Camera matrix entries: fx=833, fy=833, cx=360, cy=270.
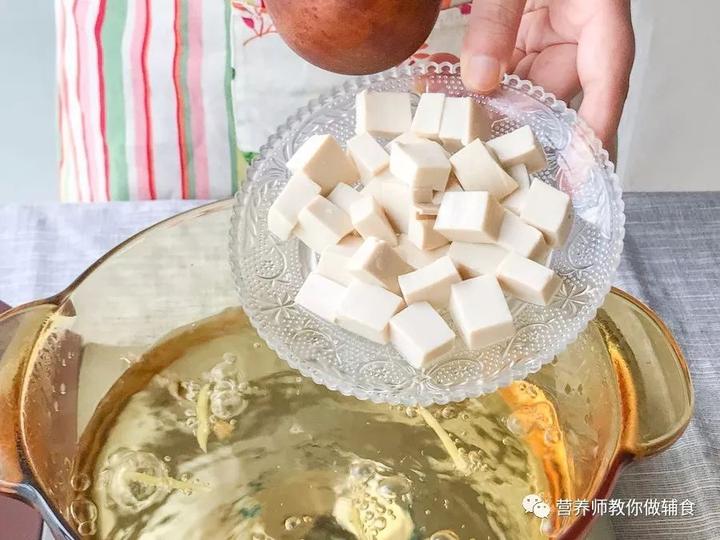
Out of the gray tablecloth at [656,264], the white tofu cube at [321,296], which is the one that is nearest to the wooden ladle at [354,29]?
the white tofu cube at [321,296]

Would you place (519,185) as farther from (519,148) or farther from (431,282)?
(431,282)

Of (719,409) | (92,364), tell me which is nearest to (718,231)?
(719,409)

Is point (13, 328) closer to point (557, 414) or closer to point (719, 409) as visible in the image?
point (557, 414)

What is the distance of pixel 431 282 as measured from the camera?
654mm

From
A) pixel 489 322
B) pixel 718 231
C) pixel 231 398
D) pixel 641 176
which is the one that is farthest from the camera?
pixel 641 176

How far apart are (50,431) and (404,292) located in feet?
0.96

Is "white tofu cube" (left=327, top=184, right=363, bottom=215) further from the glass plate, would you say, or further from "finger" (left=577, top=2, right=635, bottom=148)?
"finger" (left=577, top=2, right=635, bottom=148)

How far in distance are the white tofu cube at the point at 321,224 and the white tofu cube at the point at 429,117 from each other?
0.11 m

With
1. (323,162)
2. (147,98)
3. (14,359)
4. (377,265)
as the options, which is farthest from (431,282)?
(147,98)

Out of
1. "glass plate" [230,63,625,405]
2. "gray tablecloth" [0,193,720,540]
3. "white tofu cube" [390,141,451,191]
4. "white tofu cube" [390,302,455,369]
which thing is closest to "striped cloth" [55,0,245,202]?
"gray tablecloth" [0,193,720,540]

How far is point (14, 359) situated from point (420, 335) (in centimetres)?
30

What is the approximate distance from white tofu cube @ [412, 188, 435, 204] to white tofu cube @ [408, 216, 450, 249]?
0.06 feet

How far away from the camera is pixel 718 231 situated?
1021 mm

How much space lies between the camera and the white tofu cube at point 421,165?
69 cm
